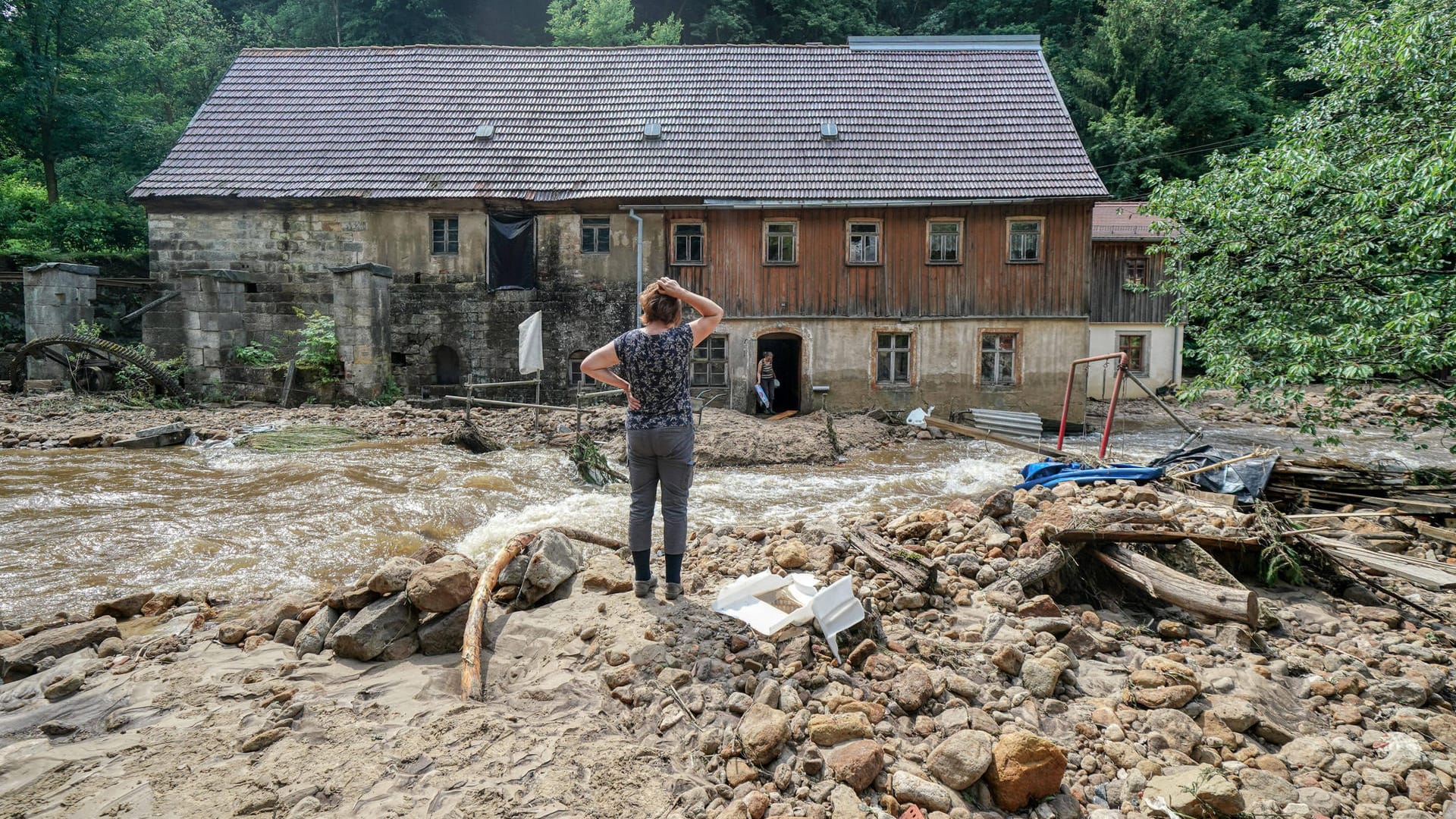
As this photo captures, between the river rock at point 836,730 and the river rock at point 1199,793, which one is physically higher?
the river rock at point 836,730

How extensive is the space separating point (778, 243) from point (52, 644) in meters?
15.4

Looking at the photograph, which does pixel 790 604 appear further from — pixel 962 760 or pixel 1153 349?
pixel 1153 349

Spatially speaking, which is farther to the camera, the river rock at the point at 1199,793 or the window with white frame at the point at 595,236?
the window with white frame at the point at 595,236

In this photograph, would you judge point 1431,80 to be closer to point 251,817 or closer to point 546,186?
point 251,817

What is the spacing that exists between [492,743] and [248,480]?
818cm

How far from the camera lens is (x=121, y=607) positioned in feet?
16.7

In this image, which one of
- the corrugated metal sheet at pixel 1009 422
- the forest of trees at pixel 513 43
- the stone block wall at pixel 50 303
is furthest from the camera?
the forest of trees at pixel 513 43

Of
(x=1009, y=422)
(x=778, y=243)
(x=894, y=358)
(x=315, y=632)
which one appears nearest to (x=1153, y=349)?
(x=1009, y=422)

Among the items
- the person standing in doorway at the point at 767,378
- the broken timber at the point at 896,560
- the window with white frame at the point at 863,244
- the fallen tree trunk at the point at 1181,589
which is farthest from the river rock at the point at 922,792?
the window with white frame at the point at 863,244

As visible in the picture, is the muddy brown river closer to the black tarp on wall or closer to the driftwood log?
the driftwood log

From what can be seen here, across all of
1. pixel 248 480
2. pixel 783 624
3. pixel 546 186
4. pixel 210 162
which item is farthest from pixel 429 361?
pixel 783 624

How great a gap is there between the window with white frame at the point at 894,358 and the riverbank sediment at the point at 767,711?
12660mm

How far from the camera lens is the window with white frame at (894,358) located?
17.7 m

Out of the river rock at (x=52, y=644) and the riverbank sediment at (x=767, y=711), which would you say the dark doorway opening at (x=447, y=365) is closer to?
the riverbank sediment at (x=767, y=711)
